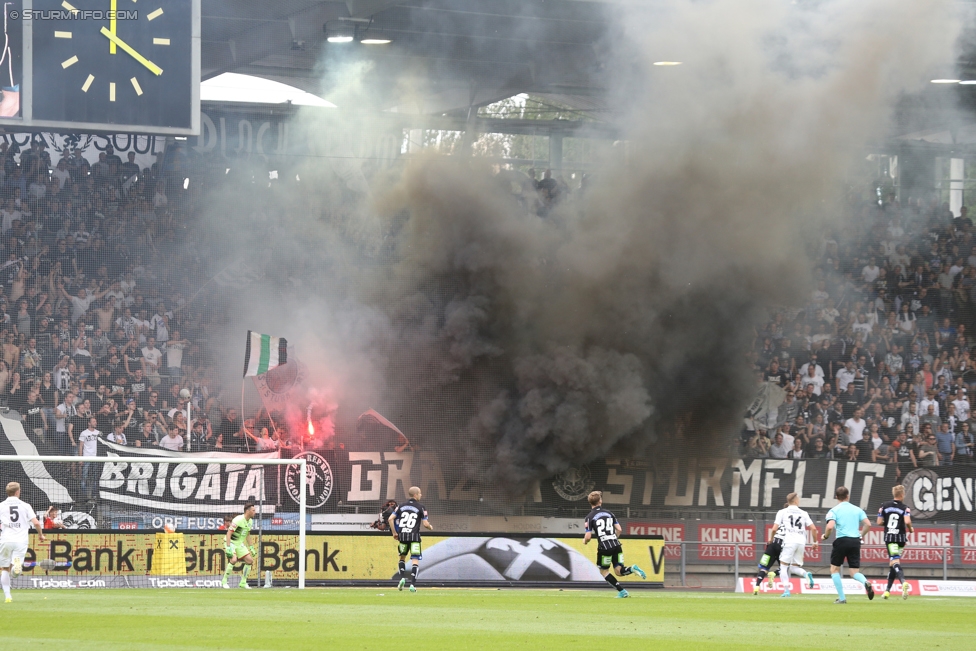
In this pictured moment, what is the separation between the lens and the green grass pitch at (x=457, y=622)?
1012 centimetres

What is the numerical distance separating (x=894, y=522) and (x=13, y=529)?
12.6m

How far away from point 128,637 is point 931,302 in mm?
24129

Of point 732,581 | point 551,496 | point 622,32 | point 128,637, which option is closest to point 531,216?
point 622,32

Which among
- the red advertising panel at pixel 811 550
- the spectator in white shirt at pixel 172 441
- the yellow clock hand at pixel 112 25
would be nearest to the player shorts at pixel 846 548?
the red advertising panel at pixel 811 550

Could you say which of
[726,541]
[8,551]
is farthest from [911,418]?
[8,551]

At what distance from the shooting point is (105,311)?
25.7m

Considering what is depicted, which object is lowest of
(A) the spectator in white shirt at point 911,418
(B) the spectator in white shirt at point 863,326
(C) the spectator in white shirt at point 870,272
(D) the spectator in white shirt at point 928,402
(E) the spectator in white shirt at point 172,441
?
(E) the spectator in white shirt at point 172,441

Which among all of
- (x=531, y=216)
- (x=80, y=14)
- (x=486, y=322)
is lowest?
(x=486, y=322)

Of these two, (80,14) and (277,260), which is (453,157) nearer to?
(277,260)

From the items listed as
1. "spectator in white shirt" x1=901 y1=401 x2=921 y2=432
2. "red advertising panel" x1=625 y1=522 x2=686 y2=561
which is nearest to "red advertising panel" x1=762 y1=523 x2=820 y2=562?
"red advertising panel" x1=625 y1=522 x2=686 y2=561

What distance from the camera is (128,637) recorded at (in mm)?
10297

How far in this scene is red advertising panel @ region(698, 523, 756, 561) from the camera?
976 inches

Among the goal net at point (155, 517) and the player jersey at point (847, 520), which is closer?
the player jersey at point (847, 520)

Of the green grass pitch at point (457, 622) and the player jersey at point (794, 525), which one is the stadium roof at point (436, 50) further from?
the green grass pitch at point (457, 622)
